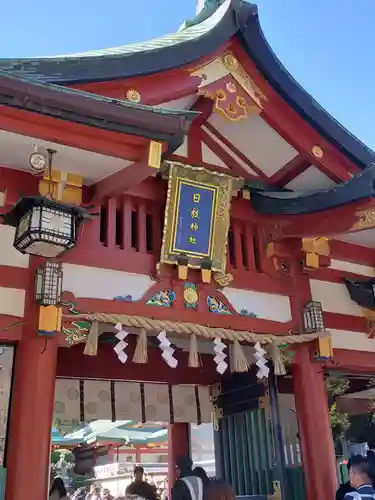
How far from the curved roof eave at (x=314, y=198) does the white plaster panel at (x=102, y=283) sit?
1993 millimetres

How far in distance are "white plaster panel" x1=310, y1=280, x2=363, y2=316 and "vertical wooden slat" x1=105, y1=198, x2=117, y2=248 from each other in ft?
9.87

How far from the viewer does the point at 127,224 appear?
6418 millimetres

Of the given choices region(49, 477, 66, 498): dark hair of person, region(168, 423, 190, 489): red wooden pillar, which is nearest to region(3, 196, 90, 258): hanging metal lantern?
region(49, 477, 66, 498): dark hair of person

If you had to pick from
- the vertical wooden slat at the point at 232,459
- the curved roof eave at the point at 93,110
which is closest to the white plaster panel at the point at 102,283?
the curved roof eave at the point at 93,110

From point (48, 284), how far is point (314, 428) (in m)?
3.78

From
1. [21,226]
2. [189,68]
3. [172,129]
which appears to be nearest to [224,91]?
[189,68]

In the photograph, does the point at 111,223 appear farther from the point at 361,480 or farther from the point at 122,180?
the point at 361,480

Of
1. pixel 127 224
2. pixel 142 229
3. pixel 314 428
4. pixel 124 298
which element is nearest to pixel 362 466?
pixel 314 428

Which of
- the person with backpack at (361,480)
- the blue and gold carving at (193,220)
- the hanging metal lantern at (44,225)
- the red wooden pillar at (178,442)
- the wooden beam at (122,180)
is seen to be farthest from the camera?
the red wooden pillar at (178,442)

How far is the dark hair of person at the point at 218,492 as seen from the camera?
17.3 ft

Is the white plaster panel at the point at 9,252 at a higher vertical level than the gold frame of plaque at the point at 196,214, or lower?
lower

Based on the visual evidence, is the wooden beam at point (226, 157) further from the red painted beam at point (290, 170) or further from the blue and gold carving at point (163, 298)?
the blue and gold carving at point (163, 298)

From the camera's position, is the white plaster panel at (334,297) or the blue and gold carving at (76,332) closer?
the blue and gold carving at (76,332)

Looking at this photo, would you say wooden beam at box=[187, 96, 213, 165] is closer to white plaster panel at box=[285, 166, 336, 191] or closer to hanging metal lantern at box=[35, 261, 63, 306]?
white plaster panel at box=[285, 166, 336, 191]
